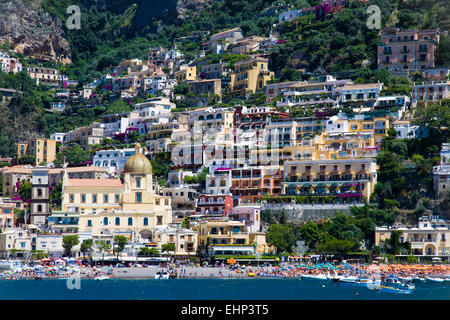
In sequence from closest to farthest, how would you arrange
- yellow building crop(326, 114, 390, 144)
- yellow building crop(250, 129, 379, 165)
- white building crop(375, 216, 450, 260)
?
white building crop(375, 216, 450, 260), yellow building crop(250, 129, 379, 165), yellow building crop(326, 114, 390, 144)

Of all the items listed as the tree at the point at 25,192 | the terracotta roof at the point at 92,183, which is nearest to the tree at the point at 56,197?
the tree at the point at 25,192

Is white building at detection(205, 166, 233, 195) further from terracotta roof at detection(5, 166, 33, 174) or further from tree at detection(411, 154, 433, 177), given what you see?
terracotta roof at detection(5, 166, 33, 174)

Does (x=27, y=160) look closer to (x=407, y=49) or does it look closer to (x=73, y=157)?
(x=73, y=157)

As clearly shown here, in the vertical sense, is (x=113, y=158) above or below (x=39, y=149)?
below

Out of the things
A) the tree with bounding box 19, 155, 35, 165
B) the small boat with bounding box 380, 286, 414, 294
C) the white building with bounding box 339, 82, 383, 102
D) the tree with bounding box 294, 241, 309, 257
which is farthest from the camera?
the tree with bounding box 19, 155, 35, 165

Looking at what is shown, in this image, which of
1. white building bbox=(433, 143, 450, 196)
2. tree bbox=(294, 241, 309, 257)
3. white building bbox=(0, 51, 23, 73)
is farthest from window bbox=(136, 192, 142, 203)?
white building bbox=(0, 51, 23, 73)

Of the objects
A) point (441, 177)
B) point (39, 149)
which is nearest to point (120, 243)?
point (441, 177)

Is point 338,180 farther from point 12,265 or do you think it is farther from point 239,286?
point 12,265
